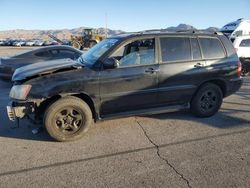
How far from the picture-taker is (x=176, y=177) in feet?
12.4

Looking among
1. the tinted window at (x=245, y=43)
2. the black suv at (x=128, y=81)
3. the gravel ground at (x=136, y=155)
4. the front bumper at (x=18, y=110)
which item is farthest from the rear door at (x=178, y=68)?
the tinted window at (x=245, y=43)

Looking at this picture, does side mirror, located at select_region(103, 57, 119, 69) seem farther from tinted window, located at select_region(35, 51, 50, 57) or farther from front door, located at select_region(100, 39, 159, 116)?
tinted window, located at select_region(35, 51, 50, 57)

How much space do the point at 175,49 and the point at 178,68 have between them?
1.34 feet

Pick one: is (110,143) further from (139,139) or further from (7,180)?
(7,180)

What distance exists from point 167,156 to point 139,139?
31.4 inches

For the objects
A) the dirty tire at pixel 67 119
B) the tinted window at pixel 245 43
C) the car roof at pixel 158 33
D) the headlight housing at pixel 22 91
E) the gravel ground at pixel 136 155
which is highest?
the car roof at pixel 158 33

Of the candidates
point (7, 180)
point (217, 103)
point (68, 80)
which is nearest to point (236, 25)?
point (217, 103)

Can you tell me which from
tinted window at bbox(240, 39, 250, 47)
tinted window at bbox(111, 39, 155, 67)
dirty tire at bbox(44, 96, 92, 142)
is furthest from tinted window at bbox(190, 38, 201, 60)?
tinted window at bbox(240, 39, 250, 47)

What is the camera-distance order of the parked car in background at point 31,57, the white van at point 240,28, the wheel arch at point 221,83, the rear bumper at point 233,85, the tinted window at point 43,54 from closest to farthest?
the wheel arch at point 221,83 → the rear bumper at point 233,85 → the parked car in background at point 31,57 → the tinted window at point 43,54 → the white van at point 240,28

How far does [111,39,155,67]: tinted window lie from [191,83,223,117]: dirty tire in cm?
140

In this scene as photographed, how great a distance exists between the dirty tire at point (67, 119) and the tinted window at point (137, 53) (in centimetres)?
117

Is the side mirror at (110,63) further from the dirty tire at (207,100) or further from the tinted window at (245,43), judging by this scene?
the tinted window at (245,43)

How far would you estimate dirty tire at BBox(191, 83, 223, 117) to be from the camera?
20.4 feet

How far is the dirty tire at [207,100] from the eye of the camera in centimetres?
622
